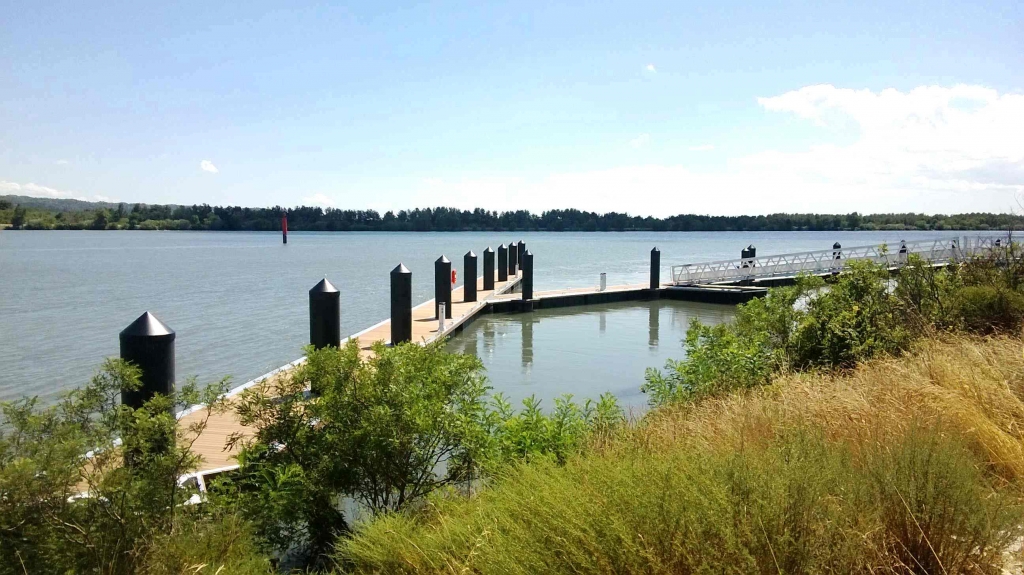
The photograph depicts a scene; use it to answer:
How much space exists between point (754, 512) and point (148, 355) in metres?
4.69

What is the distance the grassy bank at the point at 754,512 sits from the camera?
2930 millimetres

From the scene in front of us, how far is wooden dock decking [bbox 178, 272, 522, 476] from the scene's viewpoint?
7259 millimetres

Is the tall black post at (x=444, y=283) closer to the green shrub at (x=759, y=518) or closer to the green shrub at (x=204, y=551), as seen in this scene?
the green shrub at (x=204, y=551)

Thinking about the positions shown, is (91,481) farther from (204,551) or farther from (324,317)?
(324,317)

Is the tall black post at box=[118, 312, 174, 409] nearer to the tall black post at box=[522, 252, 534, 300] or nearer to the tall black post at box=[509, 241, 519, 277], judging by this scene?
the tall black post at box=[522, 252, 534, 300]

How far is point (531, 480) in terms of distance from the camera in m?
4.20

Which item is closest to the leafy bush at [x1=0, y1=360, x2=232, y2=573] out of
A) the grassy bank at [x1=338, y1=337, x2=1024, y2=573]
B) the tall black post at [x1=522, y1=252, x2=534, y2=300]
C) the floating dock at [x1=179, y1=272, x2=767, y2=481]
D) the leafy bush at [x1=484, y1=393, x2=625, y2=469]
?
the grassy bank at [x1=338, y1=337, x2=1024, y2=573]

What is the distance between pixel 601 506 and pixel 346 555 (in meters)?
1.97

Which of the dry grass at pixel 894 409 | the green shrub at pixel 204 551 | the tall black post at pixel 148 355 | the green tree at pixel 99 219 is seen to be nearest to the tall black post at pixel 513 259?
the dry grass at pixel 894 409

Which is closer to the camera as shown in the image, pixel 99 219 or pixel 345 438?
pixel 345 438

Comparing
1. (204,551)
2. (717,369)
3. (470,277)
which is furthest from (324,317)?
(470,277)

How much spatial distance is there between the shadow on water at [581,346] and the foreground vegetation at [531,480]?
17.7 ft

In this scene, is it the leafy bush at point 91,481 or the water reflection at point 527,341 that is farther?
the water reflection at point 527,341

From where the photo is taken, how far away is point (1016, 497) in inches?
157
